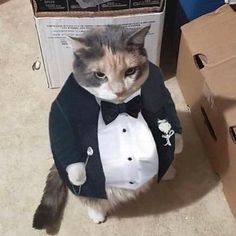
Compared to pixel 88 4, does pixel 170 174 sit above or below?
below

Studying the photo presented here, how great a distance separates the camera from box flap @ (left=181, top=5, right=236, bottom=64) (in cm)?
113

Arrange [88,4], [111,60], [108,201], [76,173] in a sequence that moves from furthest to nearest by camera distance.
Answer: [88,4] → [108,201] → [76,173] → [111,60]

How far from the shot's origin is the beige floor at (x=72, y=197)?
111 centimetres

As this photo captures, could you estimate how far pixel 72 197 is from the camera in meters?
1.15

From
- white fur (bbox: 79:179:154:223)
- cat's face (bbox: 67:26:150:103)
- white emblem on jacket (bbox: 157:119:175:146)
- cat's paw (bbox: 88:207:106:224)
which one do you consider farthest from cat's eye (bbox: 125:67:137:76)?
cat's paw (bbox: 88:207:106:224)

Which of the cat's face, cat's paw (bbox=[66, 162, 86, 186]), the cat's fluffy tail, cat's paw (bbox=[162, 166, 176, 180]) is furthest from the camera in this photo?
cat's paw (bbox=[162, 166, 176, 180])

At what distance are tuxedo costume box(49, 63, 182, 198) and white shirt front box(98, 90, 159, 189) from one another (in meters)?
0.01

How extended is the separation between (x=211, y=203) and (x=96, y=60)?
19.9 inches

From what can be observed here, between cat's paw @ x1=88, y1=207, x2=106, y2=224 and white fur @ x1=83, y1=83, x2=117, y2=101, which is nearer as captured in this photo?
white fur @ x1=83, y1=83, x2=117, y2=101

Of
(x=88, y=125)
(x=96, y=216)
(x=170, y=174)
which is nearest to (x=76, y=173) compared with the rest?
(x=88, y=125)

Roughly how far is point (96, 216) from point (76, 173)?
20 cm

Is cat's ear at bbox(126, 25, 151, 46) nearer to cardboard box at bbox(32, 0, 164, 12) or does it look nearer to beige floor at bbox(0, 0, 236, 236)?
cardboard box at bbox(32, 0, 164, 12)

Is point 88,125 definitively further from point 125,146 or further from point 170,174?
point 170,174

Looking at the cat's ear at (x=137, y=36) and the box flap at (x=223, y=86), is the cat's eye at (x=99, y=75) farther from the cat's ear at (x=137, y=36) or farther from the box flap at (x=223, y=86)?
the box flap at (x=223, y=86)
